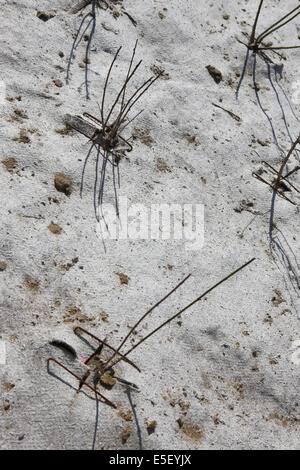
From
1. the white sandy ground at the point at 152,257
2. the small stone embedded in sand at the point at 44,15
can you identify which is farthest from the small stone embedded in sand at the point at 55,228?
the small stone embedded in sand at the point at 44,15

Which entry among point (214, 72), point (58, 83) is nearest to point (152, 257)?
point (58, 83)

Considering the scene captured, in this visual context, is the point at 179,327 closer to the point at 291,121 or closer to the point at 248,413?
the point at 248,413

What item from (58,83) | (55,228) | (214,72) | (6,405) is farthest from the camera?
(214,72)

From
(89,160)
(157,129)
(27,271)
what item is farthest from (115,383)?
(157,129)

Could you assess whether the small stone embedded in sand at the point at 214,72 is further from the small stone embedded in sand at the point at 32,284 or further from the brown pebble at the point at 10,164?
the small stone embedded in sand at the point at 32,284

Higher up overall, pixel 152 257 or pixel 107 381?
pixel 152 257

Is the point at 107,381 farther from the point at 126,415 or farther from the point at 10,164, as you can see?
the point at 10,164

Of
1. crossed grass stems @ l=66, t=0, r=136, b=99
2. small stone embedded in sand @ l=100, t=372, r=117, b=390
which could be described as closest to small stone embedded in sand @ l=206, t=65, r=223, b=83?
crossed grass stems @ l=66, t=0, r=136, b=99
